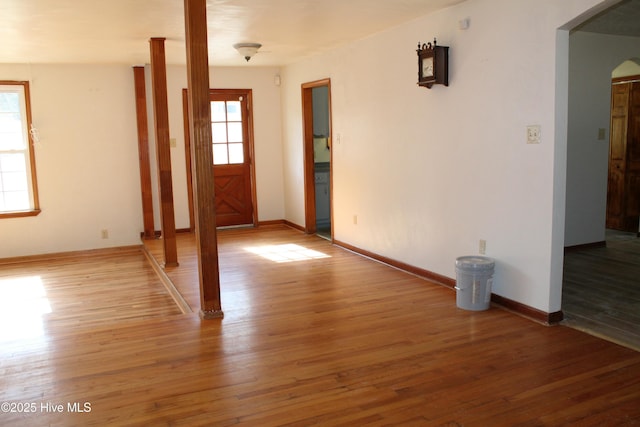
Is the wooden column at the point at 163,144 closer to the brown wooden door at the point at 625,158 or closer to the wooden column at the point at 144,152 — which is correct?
the wooden column at the point at 144,152

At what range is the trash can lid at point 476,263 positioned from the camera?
407cm

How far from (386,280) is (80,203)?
453 cm

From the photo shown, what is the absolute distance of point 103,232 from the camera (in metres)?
7.39

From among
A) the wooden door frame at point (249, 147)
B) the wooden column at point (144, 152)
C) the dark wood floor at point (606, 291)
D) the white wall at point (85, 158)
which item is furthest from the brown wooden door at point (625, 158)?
the wooden column at point (144, 152)

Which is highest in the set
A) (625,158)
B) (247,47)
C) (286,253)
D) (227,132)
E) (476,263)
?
(247,47)

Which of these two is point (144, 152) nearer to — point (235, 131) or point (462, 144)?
point (235, 131)

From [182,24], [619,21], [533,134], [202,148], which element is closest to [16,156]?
[182,24]

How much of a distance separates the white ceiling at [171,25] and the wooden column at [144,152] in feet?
2.22

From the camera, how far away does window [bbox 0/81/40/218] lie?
269 inches

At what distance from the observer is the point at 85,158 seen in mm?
7223

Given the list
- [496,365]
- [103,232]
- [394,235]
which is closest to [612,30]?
[394,235]

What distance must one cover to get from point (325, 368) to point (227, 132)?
5576 mm

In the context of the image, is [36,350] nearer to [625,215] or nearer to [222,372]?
[222,372]

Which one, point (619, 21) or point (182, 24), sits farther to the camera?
point (619, 21)
